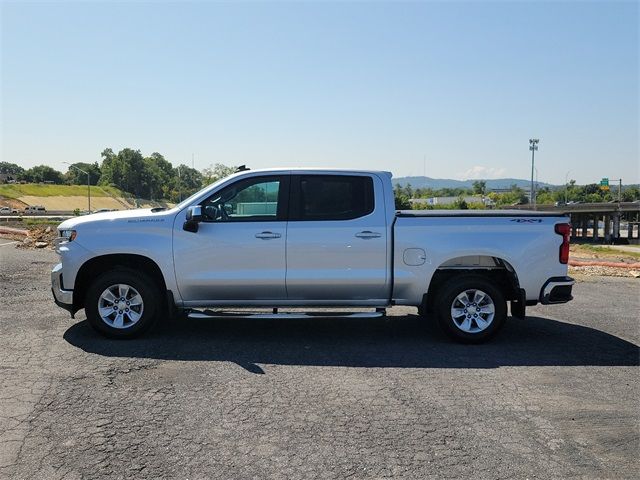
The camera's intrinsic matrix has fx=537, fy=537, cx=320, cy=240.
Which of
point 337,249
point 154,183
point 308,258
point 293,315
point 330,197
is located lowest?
point 293,315

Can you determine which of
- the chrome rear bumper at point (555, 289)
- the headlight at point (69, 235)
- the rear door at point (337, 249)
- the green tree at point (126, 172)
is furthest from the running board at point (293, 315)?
the green tree at point (126, 172)

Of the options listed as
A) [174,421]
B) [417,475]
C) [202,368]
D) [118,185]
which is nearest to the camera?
[417,475]

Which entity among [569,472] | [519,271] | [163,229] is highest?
[163,229]

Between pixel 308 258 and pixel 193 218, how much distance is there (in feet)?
4.50

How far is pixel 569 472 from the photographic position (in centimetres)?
340

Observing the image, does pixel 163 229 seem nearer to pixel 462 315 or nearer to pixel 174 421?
pixel 174 421

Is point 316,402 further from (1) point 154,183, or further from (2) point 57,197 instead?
(1) point 154,183

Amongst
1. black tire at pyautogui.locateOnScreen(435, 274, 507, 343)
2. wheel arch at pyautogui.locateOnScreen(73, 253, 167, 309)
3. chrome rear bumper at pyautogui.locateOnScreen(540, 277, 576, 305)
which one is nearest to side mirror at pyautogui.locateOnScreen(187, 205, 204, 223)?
wheel arch at pyautogui.locateOnScreen(73, 253, 167, 309)

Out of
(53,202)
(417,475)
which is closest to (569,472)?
(417,475)

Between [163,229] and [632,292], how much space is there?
28.3 feet

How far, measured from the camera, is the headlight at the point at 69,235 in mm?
6247

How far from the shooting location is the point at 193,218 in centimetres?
598

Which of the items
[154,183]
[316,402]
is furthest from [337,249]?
[154,183]

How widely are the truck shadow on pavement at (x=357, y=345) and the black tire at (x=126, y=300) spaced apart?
0.14 meters
